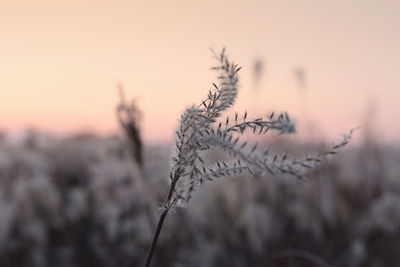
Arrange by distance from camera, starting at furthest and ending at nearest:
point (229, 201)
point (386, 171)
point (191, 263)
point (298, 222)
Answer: point (386, 171)
point (229, 201)
point (298, 222)
point (191, 263)

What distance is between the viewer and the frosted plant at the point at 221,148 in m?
0.75

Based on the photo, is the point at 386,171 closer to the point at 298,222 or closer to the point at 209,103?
the point at 298,222

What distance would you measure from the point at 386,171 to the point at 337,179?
1.38 metres

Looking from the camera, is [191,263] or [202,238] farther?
[202,238]

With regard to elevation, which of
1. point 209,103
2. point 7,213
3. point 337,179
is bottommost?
point 209,103

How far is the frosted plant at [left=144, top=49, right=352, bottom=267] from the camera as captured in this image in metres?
0.75

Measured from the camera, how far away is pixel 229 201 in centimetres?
458

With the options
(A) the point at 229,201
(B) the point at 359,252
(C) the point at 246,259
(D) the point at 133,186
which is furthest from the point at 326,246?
(D) the point at 133,186

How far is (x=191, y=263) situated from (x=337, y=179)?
9.67ft

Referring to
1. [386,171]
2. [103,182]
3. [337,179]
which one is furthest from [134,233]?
[386,171]

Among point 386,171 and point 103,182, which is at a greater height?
point 386,171

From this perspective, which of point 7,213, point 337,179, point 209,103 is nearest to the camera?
point 209,103

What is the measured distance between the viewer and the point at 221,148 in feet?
2.52

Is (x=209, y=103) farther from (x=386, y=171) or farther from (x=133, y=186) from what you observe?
(x=386, y=171)
